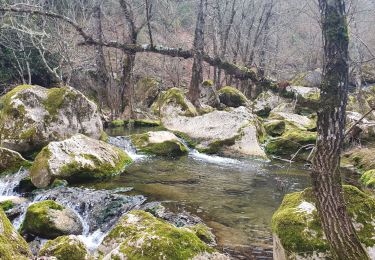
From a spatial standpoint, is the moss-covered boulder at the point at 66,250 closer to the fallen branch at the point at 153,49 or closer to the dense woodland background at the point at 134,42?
the fallen branch at the point at 153,49

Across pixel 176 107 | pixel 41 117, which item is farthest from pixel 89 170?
pixel 176 107

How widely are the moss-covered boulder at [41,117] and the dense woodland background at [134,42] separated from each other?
4910mm

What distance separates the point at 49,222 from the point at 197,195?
343 centimetres

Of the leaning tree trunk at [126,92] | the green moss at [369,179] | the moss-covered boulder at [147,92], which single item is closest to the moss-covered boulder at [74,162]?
the green moss at [369,179]

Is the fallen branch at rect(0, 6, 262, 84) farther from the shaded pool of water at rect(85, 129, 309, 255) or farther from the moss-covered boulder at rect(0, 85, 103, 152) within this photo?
the moss-covered boulder at rect(0, 85, 103, 152)

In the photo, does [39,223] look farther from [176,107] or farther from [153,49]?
[176,107]

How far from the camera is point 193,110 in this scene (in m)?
17.9

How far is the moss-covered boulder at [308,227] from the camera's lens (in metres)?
4.71

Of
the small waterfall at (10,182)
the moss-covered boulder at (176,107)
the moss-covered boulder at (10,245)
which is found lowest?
the small waterfall at (10,182)

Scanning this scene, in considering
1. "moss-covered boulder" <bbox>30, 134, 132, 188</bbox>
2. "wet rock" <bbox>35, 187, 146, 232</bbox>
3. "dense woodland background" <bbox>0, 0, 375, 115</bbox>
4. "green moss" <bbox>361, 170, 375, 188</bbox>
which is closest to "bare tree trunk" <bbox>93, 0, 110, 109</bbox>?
"dense woodland background" <bbox>0, 0, 375, 115</bbox>

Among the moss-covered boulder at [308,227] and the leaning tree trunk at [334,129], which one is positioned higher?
the leaning tree trunk at [334,129]

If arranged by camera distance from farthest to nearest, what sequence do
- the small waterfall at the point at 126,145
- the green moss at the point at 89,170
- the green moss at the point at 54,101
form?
the small waterfall at the point at 126,145
the green moss at the point at 54,101
the green moss at the point at 89,170

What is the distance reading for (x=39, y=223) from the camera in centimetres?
675

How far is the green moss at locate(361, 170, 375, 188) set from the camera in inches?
423
